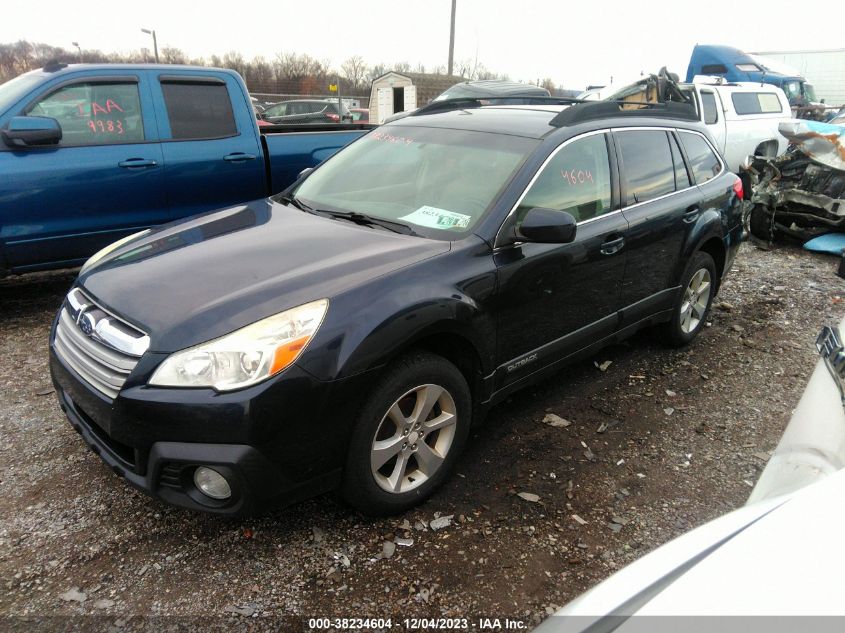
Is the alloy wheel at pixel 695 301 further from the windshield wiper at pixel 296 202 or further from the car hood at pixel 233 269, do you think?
the windshield wiper at pixel 296 202

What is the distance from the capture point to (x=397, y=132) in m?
3.80

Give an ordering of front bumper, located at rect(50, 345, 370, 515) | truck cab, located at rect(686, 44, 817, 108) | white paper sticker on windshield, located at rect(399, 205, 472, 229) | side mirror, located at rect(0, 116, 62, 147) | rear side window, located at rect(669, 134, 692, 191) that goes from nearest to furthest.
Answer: front bumper, located at rect(50, 345, 370, 515), white paper sticker on windshield, located at rect(399, 205, 472, 229), rear side window, located at rect(669, 134, 692, 191), side mirror, located at rect(0, 116, 62, 147), truck cab, located at rect(686, 44, 817, 108)

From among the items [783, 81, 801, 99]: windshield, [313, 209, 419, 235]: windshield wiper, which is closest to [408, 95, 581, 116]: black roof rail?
[313, 209, 419, 235]: windshield wiper

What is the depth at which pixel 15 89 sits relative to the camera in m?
4.73

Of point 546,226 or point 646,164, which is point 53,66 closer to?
point 546,226

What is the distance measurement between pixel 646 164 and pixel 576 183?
81 centimetres

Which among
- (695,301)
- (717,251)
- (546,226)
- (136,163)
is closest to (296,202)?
(546,226)

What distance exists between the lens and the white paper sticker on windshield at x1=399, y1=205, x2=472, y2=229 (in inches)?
116

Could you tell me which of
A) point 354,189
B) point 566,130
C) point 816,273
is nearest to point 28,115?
point 354,189

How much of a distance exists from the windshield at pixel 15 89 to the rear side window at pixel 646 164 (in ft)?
14.2

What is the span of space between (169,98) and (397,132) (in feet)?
8.39

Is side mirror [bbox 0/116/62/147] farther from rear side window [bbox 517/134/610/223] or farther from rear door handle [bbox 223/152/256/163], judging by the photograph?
rear side window [bbox 517/134/610/223]

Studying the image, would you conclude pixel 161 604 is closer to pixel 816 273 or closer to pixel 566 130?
pixel 566 130

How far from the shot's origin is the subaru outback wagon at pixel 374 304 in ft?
7.21
